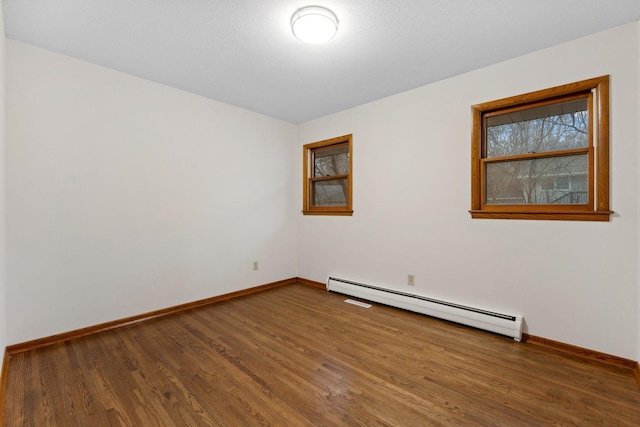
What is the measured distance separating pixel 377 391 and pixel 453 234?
1.75m

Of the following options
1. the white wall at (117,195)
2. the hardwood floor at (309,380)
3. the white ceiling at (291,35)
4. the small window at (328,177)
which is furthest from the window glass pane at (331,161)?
the hardwood floor at (309,380)

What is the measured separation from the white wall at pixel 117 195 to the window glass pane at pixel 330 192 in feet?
2.79

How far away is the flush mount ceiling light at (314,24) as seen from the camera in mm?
1903

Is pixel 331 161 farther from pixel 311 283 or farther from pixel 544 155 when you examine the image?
pixel 544 155

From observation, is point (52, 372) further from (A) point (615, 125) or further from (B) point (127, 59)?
(A) point (615, 125)

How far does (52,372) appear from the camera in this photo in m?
1.99

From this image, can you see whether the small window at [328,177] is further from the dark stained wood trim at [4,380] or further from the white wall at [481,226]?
the dark stained wood trim at [4,380]

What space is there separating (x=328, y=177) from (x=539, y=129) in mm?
2479

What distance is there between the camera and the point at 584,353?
7.23 feet

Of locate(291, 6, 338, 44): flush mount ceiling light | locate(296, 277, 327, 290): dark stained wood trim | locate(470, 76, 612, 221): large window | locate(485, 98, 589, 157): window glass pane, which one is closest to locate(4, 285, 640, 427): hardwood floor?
locate(470, 76, 612, 221): large window

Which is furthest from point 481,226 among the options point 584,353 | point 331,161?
point 331,161

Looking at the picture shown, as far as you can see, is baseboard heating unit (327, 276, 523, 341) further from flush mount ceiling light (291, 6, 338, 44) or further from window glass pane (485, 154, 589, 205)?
flush mount ceiling light (291, 6, 338, 44)

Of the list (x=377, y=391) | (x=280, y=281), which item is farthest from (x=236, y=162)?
(x=377, y=391)

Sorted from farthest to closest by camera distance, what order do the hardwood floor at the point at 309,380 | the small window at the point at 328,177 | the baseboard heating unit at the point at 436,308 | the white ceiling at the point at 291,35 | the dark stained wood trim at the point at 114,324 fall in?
the small window at the point at 328,177 → the baseboard heating unit at the point at 436,308 → the dark stained wood trim at the point at 114,324 → the white ceiling at the point at 291,35 → the hardwood floor at the point at 309,380
